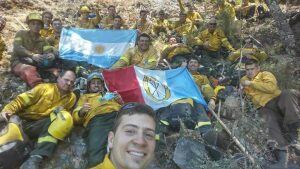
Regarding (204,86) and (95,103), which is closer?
(95,103)

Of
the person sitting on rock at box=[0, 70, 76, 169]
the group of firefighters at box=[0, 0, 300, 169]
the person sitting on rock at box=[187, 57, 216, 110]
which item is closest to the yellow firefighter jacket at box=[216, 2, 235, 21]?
the group of firefighters at box=[0, 0, 300, 169]

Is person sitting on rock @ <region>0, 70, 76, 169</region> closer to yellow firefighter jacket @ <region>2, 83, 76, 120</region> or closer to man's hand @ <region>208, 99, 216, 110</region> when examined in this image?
yellow firefighter jacket @ <region>2, 83, 76, 120</region>

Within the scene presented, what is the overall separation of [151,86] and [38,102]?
224 cm

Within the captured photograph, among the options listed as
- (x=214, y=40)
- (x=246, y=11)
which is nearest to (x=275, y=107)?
(x=214, y=40)

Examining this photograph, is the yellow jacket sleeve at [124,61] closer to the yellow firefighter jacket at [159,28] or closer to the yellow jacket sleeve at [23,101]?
the yellow jacket sleeve at [23,101]

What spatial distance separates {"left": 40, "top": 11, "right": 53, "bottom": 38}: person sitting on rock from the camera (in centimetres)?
975

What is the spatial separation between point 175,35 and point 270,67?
13.6ft

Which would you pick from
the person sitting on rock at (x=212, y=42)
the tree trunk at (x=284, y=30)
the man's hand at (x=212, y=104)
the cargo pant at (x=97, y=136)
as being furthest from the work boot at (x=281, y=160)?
the person sitting on rock at (x=212, y=42)

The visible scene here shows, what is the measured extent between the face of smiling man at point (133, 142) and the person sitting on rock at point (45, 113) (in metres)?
3.05

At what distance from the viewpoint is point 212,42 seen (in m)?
11.2

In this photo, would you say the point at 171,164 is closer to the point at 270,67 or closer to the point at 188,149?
the point at 188,149

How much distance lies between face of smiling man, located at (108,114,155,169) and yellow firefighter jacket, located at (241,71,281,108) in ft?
14.6

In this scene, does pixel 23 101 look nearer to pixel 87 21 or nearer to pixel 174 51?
pixel 174 51

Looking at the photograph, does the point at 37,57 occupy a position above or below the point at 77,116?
above
